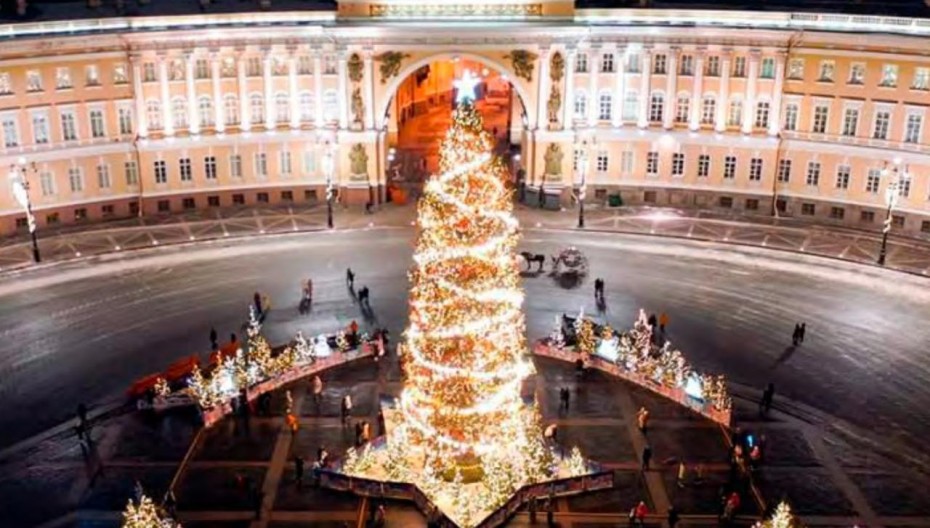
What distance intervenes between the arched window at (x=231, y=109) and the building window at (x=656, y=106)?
107 feet

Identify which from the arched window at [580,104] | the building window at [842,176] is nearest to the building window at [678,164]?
the arched window at [580,104]

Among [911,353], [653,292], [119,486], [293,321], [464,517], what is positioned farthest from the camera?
[653,292]

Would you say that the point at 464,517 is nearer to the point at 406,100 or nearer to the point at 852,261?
the point at 852,261

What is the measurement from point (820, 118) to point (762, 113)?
432 centimetres

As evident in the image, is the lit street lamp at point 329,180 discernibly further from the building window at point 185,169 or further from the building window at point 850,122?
the building window at point 850,122

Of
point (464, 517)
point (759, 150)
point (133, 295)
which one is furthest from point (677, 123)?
point (464, 517)

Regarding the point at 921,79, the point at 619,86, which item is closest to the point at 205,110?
the point at 619,86

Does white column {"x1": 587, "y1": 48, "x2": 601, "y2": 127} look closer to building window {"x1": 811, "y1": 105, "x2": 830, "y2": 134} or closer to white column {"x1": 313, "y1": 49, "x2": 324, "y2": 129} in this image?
building window {"x1": 811, "y1": 105, "x2": 830, "y2": 134}

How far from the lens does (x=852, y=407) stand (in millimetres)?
54188

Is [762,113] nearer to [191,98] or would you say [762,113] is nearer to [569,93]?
[569,93]

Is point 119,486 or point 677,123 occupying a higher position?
point 677,123

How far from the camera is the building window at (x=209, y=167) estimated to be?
85688mm

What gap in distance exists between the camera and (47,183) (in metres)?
79.7

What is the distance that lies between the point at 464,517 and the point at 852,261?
41.9 metres
